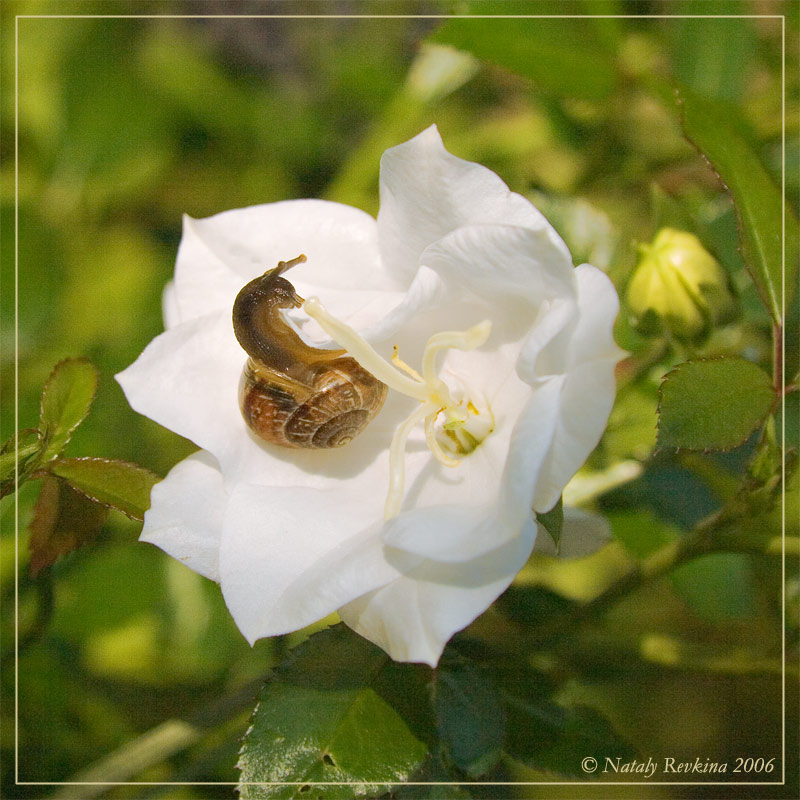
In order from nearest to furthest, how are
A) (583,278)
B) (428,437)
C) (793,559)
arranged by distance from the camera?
(583,278) < (428,437) < (793,559)

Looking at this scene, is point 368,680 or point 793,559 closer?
point 368,680

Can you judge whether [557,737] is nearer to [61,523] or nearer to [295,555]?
[295,555]

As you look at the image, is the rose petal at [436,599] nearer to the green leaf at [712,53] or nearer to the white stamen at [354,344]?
the white stamen at [354,344]

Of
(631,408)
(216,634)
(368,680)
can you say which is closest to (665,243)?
(631,408)

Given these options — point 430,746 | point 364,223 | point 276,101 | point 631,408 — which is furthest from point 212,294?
point 276,101

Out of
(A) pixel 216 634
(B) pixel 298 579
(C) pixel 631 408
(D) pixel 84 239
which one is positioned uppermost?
(B) pixel 298 579

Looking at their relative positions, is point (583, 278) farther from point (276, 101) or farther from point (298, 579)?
point (276, 101)

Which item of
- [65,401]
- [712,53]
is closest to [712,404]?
[65,401]

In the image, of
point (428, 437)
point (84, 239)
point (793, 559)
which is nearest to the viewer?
point (428, 437)

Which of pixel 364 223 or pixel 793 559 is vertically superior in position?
pixel 364 223
